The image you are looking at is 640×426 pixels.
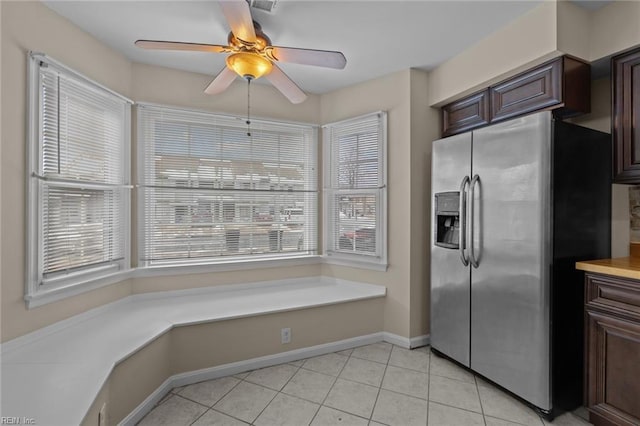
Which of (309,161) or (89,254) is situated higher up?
(309,161)

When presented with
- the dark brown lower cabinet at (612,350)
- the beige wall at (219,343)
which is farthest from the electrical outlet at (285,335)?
the dark brown lower cabinet at (612,350)

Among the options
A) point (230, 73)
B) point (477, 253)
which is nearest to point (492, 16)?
point (477, 253)

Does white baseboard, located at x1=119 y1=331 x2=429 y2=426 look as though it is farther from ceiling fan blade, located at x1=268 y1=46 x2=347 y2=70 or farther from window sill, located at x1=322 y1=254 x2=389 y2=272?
ceiling fan blade, located at x1=268 y1=46 x2=347 y2=70

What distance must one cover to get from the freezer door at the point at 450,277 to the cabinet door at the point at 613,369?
2.35 feet

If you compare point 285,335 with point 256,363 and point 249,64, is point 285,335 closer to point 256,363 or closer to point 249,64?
point 256,363

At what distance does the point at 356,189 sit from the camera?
10.5ft

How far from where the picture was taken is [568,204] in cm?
194

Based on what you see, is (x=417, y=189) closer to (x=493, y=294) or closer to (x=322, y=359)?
(x=493, y=294)

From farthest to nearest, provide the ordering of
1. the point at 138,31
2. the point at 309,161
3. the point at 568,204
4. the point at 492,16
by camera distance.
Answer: the point at 309,161, the point at 138,31, the point at 492,16, the point at 568,204

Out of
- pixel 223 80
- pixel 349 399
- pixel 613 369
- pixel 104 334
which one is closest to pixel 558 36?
pixel 613 369

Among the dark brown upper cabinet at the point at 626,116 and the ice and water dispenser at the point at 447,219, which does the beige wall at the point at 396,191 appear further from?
the dark brown upper cabinet at the point at 626,116

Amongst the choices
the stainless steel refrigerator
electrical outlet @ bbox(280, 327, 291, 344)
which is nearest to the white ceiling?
the stainless steel refrigerator

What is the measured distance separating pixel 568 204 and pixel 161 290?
3.24 meters

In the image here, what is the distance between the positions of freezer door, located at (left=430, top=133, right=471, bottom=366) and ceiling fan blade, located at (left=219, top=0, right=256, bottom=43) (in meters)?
1.70
